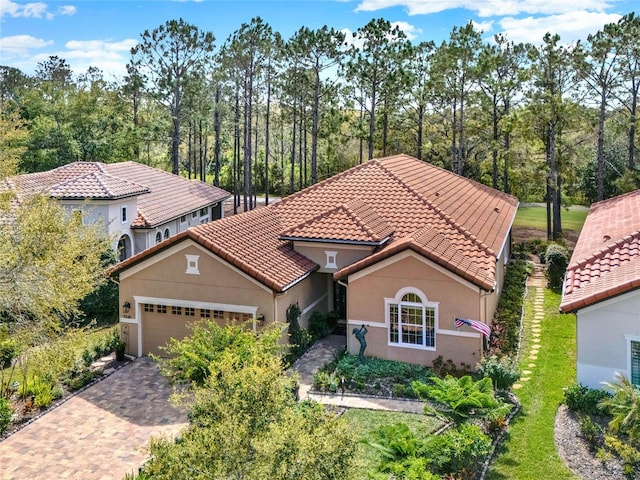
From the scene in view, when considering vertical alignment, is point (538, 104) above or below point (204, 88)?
below

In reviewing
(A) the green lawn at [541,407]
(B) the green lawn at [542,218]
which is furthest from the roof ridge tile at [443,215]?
(B) the green lawn at [542,218]

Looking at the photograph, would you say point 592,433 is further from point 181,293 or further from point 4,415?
point 4,415

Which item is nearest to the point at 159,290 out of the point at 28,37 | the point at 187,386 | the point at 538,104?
the point at 187,386

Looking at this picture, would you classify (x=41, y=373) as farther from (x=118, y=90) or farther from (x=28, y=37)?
(x=118, y=90)

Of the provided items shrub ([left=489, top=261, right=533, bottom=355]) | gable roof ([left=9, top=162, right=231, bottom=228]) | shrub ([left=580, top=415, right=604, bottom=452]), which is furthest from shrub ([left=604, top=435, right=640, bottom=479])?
gable roof ([left=9, top=162, right=231, bottom=228])

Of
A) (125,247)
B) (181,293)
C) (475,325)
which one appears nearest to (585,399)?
(475,325)

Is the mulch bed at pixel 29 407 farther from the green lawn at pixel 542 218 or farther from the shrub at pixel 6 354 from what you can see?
the green lawn at pixel 542 218
